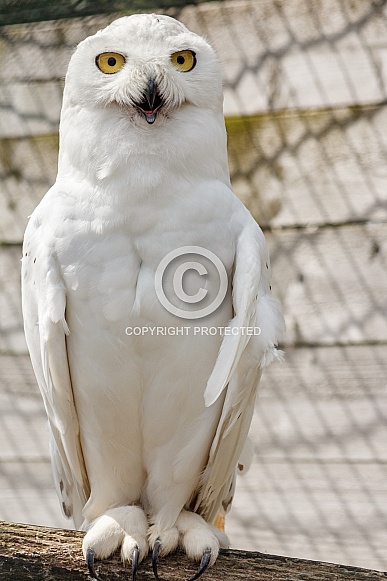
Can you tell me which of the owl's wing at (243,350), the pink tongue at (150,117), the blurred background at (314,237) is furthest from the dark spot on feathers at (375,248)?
the pink tongue at (150,117)

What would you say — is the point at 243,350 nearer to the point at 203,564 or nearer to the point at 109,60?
the point at 203,564

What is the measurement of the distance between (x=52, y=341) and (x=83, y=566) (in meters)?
0.41

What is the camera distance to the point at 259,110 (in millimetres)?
1965

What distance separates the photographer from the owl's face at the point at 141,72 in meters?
1.37

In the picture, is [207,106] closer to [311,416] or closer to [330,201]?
[330,201]

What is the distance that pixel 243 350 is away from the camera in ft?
4.49

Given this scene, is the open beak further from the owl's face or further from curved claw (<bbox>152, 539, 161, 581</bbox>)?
curved claw (<bbox>152, 539, 161, 581</bbox>)

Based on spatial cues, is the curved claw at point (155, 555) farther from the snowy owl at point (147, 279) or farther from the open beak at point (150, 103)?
the open beak at point (150, 103)

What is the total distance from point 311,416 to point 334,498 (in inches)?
8.6

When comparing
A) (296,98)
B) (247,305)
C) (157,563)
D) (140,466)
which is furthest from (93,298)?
(296,98)

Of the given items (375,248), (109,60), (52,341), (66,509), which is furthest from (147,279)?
(375,248)

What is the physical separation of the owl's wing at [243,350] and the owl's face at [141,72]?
0.28 meters

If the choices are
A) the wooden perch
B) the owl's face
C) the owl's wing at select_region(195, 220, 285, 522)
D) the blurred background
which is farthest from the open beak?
the wooden perch

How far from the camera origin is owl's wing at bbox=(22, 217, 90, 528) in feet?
4.47
